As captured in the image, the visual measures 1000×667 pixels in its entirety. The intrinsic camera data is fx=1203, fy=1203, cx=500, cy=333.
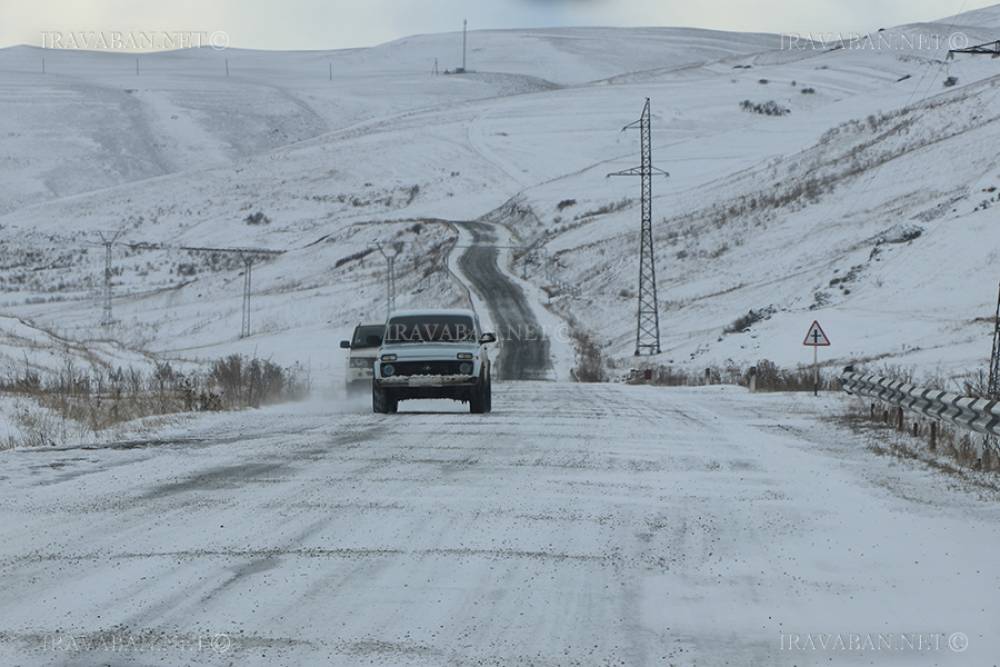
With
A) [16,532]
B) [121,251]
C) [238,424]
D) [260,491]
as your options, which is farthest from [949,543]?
[121,251]

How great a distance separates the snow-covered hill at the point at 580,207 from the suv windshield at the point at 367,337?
1590 cm

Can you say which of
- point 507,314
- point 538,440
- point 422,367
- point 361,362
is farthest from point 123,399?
point 507,314

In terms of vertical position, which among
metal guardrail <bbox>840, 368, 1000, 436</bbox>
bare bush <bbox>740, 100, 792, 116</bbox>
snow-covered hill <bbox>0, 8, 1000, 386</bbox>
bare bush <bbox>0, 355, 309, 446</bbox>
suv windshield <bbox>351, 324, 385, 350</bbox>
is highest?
bare bush <bbox>740, 100, 792, 116</bbox>

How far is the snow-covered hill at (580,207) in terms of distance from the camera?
53.7 metres

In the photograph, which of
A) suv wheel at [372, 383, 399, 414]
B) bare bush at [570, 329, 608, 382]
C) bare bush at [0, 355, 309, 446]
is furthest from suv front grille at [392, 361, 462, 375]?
bare bush at [570, 329, 608, 382]

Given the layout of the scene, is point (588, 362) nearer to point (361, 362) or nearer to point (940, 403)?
point (361, 362)

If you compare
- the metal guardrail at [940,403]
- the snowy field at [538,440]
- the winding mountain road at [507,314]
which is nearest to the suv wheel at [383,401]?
the snowy field at [538,440]

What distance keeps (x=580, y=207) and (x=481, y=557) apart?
311 feet

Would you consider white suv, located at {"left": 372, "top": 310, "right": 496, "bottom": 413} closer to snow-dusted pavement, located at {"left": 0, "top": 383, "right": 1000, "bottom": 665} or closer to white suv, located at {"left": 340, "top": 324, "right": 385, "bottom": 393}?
white suv, located at {"left": 340, "top": 324, "right": 385, "bottom": 393}

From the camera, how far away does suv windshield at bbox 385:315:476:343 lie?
23.2 meters

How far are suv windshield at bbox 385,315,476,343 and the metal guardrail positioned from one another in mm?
7555

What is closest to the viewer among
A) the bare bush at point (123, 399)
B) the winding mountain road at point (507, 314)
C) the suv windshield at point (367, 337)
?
the bare bush at point (123, 399)

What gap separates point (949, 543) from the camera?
8812mm

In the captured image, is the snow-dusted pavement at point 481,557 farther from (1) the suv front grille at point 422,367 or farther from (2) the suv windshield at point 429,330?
(2) the suv windshield at point 429,330
